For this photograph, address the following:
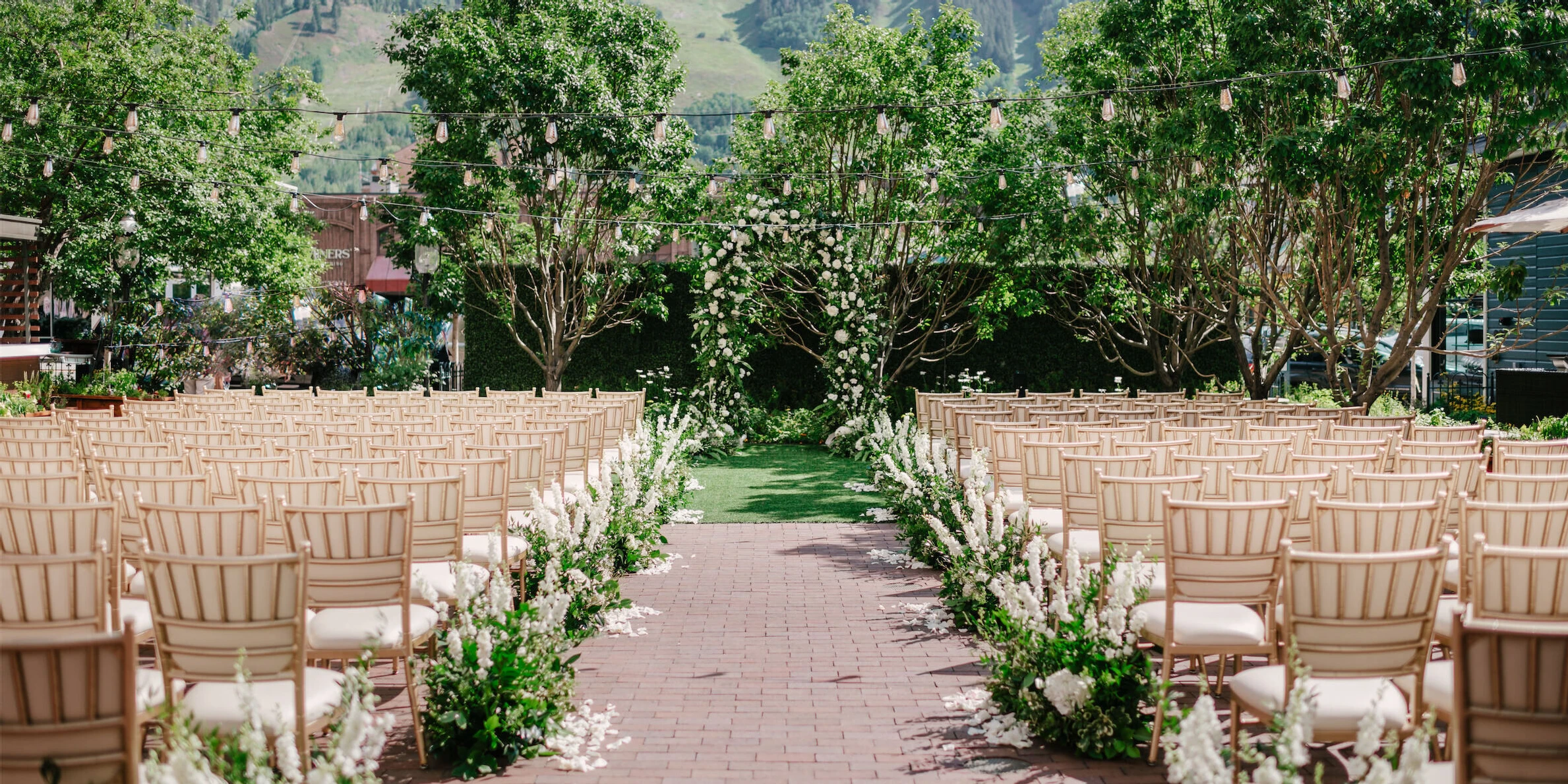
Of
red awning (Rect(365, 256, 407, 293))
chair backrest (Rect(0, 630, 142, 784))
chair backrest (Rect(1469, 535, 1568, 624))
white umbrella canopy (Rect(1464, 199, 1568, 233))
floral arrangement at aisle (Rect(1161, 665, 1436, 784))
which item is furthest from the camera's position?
red awning (Rect(365, 256, 407, 293))

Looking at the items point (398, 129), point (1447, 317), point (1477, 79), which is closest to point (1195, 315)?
point (1447, 317)

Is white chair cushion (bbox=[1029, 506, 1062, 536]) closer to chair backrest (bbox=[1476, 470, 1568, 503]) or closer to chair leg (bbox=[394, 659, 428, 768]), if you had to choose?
chair backrest (bbox=[1476, 470, 1568, 503])

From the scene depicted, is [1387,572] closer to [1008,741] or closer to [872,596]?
[1008,741]

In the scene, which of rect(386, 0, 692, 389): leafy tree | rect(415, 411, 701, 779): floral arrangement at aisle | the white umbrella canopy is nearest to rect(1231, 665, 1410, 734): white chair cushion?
rect(415, 411, 701, 779): floral arrangement at aisle

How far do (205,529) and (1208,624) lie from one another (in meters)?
3.80

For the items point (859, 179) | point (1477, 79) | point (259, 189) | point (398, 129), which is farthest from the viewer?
point (398, 129)

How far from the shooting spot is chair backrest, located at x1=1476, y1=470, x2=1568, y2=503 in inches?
208

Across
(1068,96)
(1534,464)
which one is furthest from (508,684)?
(1068,96)

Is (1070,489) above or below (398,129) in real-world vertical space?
below

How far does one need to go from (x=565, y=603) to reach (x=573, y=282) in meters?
16.1

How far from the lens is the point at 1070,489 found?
6.00m

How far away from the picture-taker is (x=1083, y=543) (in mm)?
5840

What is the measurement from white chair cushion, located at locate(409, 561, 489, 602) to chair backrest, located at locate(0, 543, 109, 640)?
1.26m

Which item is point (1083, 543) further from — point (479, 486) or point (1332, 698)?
point (479, 486)
